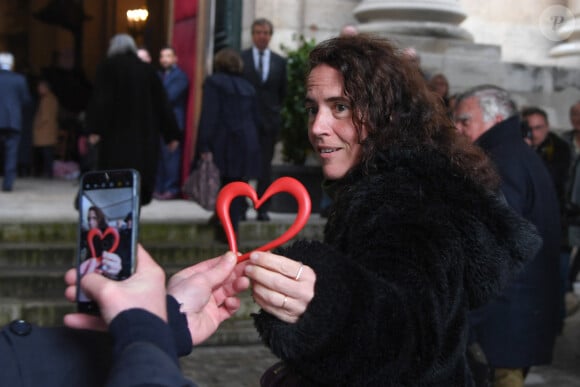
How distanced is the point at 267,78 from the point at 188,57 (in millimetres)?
2303

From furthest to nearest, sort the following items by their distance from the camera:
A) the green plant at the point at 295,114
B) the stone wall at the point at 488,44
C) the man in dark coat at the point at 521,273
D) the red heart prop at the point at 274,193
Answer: the stone wall at the point at 488,44 < the green plant at the point at 295,114 < the man in dark coat at the point at 521,273 < the red heart prop at the point at 274,193

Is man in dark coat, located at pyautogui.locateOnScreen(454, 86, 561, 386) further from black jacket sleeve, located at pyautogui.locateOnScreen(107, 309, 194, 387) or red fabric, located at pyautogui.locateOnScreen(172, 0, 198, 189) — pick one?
red fabric, located at pyautogui.locateOnScreen(172, 0, 198, 189)

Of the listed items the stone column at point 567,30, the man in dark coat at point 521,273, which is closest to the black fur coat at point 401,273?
the man in dark coat at point 521,273

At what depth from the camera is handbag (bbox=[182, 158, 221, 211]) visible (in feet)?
27.7

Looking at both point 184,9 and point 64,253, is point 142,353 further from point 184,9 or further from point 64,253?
point 184,9

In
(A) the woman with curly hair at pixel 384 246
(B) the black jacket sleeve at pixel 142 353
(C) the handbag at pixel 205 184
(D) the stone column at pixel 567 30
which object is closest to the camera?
(B) the black jacket sleeve at pixel 142 353

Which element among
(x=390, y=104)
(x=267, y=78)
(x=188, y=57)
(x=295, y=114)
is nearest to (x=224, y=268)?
(x=390, y=104)

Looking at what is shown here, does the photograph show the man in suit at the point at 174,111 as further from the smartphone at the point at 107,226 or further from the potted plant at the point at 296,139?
the smartphone at the point at 107,226

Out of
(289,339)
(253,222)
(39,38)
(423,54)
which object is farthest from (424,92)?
(39,38)

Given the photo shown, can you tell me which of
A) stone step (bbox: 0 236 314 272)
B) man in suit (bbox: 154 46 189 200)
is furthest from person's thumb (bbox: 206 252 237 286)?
man in suit (bbox: 154 46 189 200)

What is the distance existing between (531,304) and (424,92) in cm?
231

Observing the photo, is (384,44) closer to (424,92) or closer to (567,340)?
(424,92)

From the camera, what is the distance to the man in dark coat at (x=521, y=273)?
4488 millimetres

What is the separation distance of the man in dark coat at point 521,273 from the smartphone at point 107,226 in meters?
3.03
